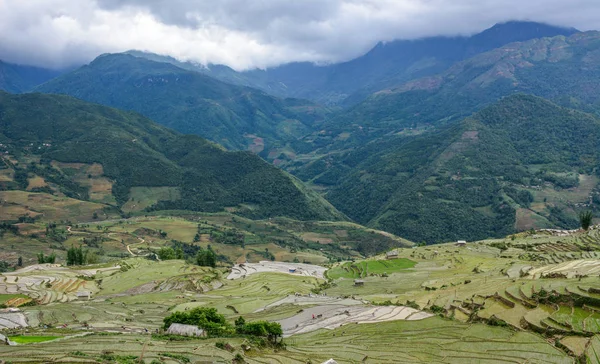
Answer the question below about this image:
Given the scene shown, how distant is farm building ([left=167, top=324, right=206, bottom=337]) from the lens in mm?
51666

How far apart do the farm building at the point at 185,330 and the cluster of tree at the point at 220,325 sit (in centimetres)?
55

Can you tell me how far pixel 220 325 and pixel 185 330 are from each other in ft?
11.6

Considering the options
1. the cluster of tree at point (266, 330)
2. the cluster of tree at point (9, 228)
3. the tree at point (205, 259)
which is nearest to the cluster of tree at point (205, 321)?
the cluster of tree at point (266, 330)

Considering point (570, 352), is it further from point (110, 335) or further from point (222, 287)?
point (222, 287)

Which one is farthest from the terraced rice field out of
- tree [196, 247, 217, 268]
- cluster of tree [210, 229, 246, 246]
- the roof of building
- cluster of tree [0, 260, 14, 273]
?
cluster of tree [210, 229, 246, 246]

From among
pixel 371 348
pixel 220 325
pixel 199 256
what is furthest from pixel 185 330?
pixel 199 256

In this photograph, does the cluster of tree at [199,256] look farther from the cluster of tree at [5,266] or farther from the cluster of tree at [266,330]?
the cluster of tree at [266,330]

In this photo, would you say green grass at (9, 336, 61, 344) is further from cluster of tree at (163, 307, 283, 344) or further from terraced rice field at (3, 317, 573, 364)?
cluster of tree at (163, 307, 283, 344)

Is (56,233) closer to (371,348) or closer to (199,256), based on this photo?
(199,256)

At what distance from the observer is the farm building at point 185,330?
170ft

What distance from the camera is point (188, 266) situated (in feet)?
368

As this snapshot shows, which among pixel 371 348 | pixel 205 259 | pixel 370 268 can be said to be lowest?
pixel 370 268

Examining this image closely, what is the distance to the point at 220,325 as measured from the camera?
53.2 metres

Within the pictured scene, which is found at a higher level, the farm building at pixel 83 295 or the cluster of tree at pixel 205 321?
the cluster of tree at pixel 205 321
